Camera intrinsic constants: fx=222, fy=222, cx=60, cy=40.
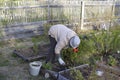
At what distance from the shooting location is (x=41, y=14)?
901 cm

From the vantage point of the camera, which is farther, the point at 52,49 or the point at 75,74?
the point at 52,49

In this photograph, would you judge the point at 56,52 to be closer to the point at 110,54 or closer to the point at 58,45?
the point at 58,45

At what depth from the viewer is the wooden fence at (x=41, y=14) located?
8.03 meters

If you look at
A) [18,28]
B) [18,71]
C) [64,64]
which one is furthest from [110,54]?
[18,28]

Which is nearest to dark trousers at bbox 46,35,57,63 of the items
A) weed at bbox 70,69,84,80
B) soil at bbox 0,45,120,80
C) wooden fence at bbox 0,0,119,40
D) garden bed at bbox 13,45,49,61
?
soil at bbox 0,45,120,80

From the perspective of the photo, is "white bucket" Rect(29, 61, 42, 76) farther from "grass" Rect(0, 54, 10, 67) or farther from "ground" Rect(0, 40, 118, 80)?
"grass" Rect(0, 54, 10, 67)

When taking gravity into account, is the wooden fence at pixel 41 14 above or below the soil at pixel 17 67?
above

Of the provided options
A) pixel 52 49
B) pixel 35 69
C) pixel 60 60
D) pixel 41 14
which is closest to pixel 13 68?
pixel 35 69

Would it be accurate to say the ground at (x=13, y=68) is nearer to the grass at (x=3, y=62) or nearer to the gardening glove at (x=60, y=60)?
the grass at (x=3, y=62)

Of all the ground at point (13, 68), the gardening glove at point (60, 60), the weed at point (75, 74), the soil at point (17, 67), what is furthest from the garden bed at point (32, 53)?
the weed at point (75, 74)

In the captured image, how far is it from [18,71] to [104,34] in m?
2.36

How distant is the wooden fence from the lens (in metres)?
8.03

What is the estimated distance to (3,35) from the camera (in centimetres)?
785

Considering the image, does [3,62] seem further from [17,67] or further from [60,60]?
[60,60]
